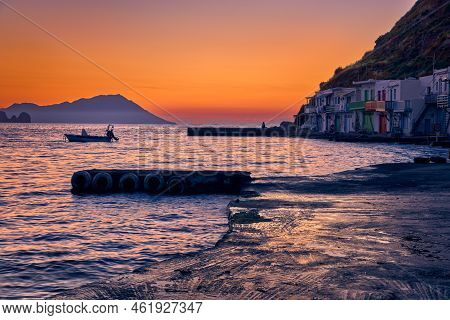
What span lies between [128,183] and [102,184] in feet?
4.81

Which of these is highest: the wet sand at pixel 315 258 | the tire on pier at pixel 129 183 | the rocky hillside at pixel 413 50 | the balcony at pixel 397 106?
the rocky hillside at pixel 413 50

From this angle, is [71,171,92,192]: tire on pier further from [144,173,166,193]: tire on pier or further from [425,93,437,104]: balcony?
[425,93,437,104]: balcony

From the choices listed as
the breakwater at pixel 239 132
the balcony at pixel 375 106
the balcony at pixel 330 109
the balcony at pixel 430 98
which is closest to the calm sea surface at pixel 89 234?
the balcony at pixel 430 98

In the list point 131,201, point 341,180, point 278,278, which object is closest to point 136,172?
point 131,201

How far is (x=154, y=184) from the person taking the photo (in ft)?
95.9

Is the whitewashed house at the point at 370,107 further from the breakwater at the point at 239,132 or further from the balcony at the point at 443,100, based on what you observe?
the breakwater at the point at 239,132

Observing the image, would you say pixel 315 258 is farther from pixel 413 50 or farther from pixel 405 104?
pixel 413 50

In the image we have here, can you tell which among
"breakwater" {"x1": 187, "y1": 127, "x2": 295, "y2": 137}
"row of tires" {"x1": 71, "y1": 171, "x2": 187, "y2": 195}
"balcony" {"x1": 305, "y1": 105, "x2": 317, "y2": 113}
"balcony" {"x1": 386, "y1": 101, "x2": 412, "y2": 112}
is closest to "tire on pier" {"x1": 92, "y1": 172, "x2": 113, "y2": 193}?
"row of tires" {"x1": 71, "y1": 171, "x2": 187, "y2": 195}

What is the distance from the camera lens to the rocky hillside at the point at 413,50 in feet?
377

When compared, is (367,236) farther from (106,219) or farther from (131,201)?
(131,201)

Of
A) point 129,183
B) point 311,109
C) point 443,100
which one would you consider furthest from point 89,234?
point 311,109

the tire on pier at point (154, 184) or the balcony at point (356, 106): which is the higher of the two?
the balcony at point (356, 106)

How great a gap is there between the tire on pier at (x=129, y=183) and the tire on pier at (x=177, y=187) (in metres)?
1.95

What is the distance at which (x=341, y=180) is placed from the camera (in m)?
28.5
